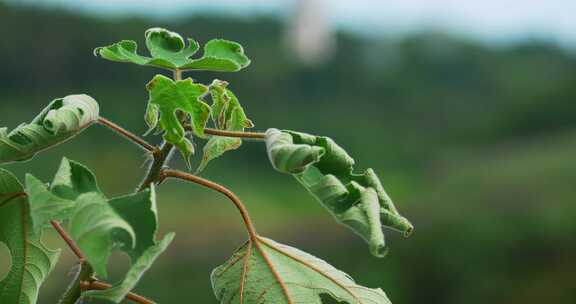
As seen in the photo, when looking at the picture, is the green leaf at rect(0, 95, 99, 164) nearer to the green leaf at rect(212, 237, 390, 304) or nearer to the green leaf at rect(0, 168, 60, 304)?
the green leaf at rect(0, 168, 60, 304)

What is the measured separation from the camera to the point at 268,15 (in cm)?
2892

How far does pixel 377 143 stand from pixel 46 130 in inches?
989

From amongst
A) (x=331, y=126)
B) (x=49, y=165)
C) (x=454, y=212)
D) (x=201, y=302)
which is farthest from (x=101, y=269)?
(x=331, y=126)

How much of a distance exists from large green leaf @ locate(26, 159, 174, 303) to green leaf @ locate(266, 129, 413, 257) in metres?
0.13

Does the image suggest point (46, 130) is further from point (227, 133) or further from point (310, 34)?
point (310, 34)

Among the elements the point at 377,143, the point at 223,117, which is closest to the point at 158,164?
the point at 223,117

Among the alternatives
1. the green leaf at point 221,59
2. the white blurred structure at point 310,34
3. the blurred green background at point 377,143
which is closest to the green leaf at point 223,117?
the green leaf at point 221,59

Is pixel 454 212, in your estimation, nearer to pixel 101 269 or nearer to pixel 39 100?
pixel 101 269

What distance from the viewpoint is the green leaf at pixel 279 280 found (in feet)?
3.33

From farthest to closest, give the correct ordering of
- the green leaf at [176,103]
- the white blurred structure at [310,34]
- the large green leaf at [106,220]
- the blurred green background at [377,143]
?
the white blurred structure at [310,34] → the blurred green background at [377,143] → the green leaf at [176,103] → the large green leaf at [106,220]

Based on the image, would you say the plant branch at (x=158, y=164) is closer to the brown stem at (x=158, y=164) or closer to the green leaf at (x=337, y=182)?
the brown stem at (x=158, y=164)

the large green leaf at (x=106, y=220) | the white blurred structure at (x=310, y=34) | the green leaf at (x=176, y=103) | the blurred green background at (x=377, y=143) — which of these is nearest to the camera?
the large green leaf at (x=106, y=220)

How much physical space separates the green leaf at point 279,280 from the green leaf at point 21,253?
0.20 m

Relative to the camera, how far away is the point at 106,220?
778mm
